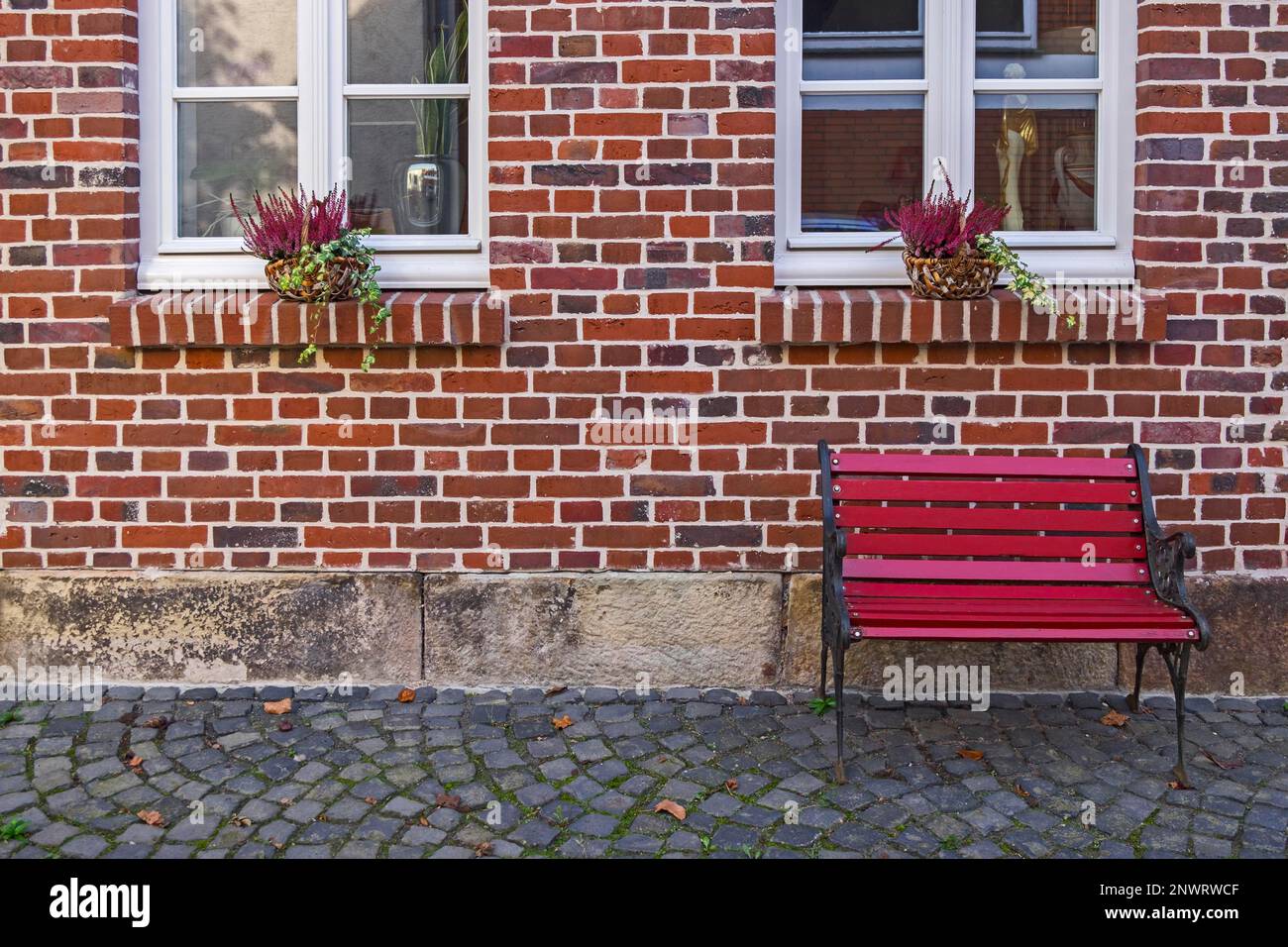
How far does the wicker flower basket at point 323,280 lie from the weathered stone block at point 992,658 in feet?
6.51

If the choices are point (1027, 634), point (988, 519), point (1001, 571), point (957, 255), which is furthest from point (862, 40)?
point (1027, 634)

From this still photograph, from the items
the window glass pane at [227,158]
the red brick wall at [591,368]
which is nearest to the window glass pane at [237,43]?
the window glass pane at [227,158]

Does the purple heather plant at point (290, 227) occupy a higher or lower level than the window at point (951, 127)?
lower

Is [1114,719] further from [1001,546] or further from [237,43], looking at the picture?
[237,43]

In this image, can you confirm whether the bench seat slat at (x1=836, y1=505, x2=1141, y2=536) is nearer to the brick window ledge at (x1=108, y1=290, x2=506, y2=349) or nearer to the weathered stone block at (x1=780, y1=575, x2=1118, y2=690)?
the weathered stone block at (x1=780, y1=575, x2=1118, y2=690)

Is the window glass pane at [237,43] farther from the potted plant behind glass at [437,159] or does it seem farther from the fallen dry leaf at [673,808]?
the fallen dry leaf at [673,808]

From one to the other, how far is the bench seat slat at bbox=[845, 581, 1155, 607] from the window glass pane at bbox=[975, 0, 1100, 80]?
2015 mm

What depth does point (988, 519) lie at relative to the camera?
4.25m

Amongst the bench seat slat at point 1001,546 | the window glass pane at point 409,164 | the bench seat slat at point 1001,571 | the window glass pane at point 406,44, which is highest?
the window glass pane at point 406,44

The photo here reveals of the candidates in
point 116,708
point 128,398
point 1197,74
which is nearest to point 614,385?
point 128,398

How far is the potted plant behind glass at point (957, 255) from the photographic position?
14.5 feet

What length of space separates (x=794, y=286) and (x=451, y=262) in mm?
1329

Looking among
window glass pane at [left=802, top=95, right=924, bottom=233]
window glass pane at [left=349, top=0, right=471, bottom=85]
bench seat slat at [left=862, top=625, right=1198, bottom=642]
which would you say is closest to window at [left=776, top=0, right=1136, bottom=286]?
window glass pane at [left=802, top=95, right=924, bottom=233]

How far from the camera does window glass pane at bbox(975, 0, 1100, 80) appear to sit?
185 inches
